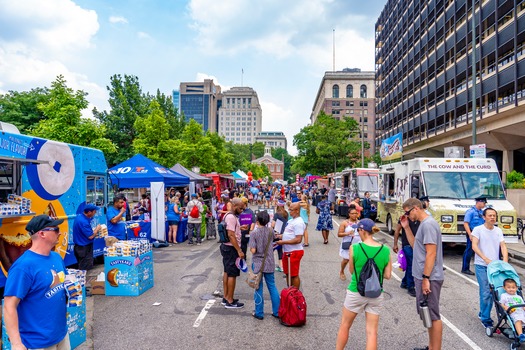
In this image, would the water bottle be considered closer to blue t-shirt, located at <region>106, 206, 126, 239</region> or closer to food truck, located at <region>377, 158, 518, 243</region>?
food truck, located at <region>377, 158, 518, 243</region>

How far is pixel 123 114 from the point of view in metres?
42.8

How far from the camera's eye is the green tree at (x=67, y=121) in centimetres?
1992

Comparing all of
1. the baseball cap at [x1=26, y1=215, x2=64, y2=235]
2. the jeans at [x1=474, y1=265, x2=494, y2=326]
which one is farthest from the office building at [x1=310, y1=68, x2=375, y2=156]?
the baseball cap at [x1=26, y1=215, x2=64, y2=235]

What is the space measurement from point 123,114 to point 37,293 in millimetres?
42811

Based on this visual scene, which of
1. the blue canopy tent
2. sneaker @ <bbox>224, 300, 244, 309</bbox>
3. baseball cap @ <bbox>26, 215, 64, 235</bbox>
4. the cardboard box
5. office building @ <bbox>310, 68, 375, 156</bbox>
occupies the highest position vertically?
Result: office building @ <bbox>310, 68, 375, 156</bbox>

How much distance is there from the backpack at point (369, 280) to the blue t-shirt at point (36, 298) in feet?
9.76

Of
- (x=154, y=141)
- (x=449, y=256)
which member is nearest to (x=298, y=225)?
(x=449, y=256)

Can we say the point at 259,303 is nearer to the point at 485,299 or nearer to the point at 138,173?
the point at 485,299

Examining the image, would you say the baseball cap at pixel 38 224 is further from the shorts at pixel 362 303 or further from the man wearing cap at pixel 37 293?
the shorts at pixel 362 303

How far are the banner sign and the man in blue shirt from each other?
16.2 m

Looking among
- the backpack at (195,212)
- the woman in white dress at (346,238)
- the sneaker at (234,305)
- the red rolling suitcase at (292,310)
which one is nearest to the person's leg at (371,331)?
the red rolling suitcase at (292,310)

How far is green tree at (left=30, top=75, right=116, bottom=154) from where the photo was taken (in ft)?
65.4

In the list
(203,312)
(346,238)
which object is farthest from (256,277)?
(346,238)

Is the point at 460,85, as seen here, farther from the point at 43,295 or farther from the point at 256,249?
the point at 43,295
